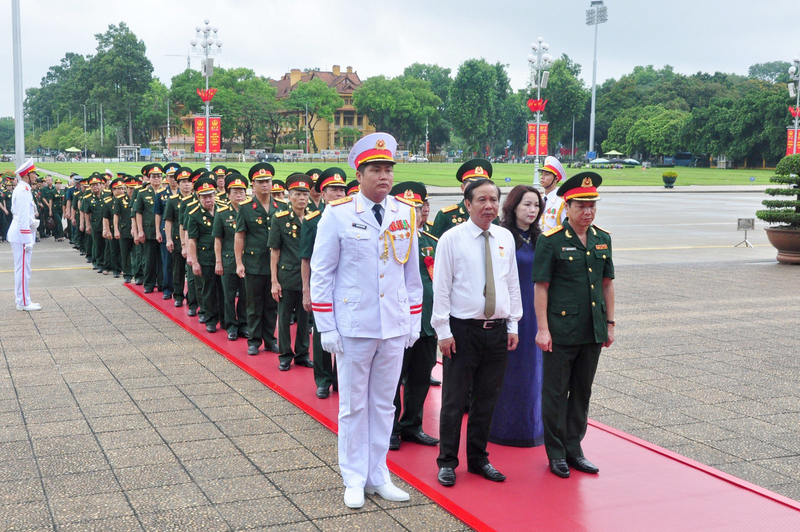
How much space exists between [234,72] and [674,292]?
333ft

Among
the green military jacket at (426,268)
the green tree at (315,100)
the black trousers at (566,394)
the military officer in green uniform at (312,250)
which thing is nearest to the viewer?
the black trousers at (566,394)

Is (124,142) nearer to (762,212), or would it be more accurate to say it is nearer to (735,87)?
(735,87)

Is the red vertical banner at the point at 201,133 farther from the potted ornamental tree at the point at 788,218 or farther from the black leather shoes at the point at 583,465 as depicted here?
the black leather shoes at the point at 583,465

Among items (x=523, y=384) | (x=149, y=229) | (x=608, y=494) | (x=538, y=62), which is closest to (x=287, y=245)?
(x=523, y=384)

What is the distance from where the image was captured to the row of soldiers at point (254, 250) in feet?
19.0

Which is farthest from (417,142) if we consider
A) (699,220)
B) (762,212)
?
(762,212)

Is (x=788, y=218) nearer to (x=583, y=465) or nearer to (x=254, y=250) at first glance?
(x=254, y=250)

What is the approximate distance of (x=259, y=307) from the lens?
831 centimetres

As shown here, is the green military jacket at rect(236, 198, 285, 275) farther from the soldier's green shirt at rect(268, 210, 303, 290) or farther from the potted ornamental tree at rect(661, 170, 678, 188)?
the potted ornamental tree at rect(661, 170, 678, 188)

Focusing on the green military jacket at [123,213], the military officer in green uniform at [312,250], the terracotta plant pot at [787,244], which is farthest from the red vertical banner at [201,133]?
the military officer in green uniform at [312,250]

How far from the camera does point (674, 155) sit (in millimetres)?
95312

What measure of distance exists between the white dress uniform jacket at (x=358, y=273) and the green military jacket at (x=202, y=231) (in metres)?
5.30

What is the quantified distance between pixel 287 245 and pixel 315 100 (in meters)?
100

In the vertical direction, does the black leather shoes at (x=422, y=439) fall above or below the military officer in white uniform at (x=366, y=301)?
below
